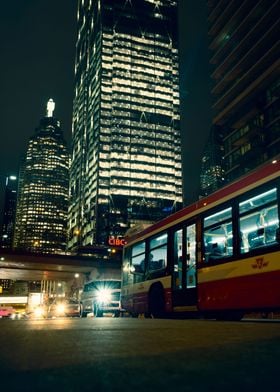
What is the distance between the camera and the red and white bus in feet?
29.3

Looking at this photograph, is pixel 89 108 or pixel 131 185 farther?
pixel 89 108

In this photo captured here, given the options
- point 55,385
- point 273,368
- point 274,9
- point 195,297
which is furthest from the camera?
point 274,9

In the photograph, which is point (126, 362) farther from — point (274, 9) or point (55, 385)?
point (274, 9)

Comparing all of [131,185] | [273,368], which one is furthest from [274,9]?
[131,185]

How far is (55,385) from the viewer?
203 centimetres

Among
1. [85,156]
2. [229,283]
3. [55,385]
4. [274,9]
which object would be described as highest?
[85,156]

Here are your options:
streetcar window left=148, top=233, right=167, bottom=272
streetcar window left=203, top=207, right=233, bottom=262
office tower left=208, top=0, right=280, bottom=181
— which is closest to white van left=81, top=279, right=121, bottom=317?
streetcar window left=148, top=233, right=167, bottom=272

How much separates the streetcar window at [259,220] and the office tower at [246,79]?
4716 cm

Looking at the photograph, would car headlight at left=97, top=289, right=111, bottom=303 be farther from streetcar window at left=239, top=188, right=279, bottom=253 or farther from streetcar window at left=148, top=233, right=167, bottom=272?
streetcar window at left=239, top=188, right=279, bottom=253

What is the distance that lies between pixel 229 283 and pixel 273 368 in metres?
7.63

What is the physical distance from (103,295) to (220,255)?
49.3 feet

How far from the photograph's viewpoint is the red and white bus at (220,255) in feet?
29.3

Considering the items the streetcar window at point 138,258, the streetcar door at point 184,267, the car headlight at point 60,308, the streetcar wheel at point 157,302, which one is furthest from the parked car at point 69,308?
the streetcar door at point 184,267

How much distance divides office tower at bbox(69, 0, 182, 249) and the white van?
354 ft
